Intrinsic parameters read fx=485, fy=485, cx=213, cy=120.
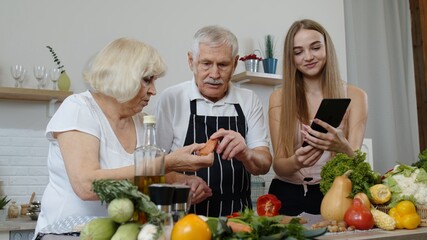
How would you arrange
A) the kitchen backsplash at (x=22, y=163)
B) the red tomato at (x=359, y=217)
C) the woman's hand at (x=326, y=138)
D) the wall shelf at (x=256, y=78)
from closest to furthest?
1. the red tomato at (x=359, y=217)
2. the woman's hand at (x=326, y=138)
3. the kitchen backsplash at (x=22, y=163)
4. the wall shelf at (x=256, y=78)

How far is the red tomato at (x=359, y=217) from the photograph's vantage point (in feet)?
4.88

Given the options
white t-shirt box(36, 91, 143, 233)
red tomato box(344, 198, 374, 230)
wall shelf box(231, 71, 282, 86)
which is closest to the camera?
red tomato box(344, 198, 374, 230)

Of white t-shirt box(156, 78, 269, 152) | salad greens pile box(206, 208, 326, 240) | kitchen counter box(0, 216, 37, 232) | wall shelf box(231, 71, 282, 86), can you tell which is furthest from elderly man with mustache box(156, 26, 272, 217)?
wall shelf box(231, 71, 282, 86)

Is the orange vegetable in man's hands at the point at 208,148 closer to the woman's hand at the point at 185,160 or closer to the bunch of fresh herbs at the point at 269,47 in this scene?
the woman's hand at the point at 185,160

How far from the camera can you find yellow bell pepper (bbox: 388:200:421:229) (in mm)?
1574

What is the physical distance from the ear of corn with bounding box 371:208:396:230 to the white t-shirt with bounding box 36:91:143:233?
860 mm

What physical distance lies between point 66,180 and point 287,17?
12.7 feet

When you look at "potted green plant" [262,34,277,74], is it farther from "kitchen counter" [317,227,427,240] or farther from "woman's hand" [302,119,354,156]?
"kitchen counter" [317,227,427,240]

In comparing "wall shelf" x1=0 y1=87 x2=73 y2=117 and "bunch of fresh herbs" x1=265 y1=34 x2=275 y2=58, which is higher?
"bunch of fresh herbs" x1=265 y1=34 x2=275 y2=58

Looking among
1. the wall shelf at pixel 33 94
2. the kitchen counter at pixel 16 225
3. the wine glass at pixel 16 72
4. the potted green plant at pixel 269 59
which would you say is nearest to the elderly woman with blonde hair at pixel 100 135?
the kitchen counter at pixel 16 225

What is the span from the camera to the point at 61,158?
5.51 feet

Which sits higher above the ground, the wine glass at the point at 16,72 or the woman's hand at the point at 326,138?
the wine glass at the point at 16,72

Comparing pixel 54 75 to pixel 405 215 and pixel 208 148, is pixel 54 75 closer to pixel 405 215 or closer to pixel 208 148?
pixel 208 148

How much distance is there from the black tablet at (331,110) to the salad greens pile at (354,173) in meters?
0.18
